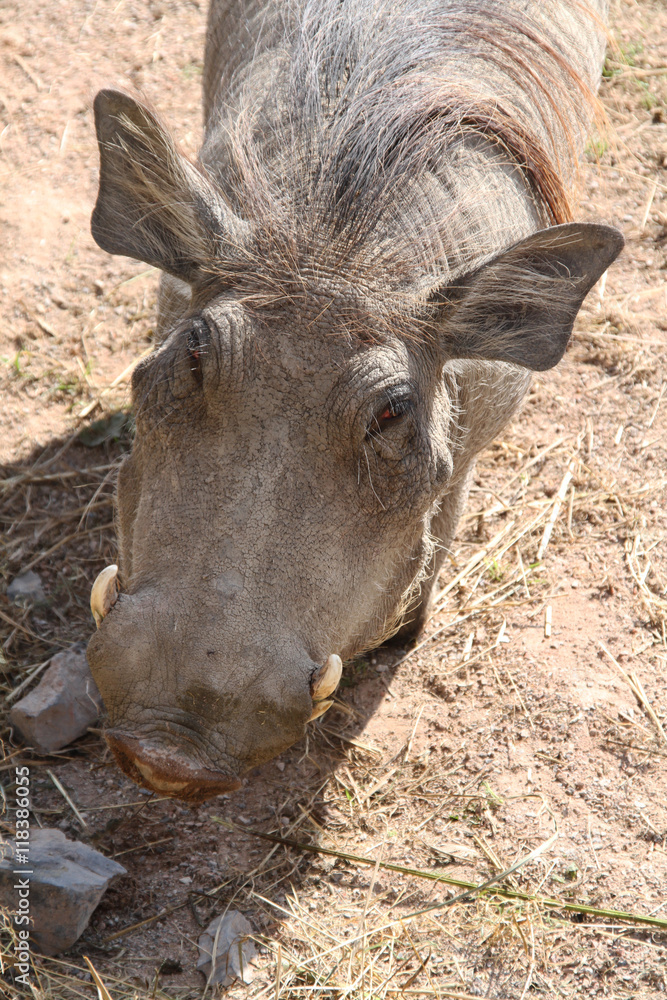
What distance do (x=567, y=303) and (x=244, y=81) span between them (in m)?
1.52

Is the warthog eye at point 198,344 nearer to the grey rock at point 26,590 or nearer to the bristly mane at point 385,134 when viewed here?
the bristly mane at point 385,134

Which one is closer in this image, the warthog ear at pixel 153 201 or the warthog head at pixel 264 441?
the warthog head at pixel 264 441

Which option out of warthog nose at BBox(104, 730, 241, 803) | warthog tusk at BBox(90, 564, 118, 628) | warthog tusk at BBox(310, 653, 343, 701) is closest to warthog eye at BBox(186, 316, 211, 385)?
warthog tusk at BBox(90, 564, 118, 628)

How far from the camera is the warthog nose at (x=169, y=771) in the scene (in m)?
2.11

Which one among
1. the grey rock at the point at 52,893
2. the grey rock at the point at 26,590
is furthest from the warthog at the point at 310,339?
the grey rock at the point at 26,590

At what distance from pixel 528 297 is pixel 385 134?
0.64 metres

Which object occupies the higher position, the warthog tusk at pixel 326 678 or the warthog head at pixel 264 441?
the warthog head at pixel 264 441

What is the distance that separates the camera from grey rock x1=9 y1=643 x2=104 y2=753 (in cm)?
319

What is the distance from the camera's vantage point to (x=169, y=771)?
6.93ft

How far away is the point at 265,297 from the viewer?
2486mm

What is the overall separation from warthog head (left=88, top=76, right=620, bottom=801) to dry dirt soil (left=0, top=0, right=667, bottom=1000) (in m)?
0.77

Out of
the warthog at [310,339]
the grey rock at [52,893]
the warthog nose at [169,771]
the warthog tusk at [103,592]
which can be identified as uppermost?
the warthog at [310,339]

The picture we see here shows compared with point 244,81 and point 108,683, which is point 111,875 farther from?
point 244,81

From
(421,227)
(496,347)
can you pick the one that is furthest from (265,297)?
(496,347)
